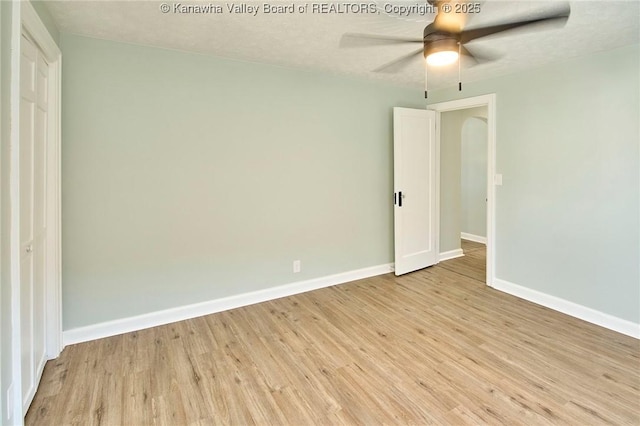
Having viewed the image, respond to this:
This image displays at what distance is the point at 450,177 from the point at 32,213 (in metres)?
4.68

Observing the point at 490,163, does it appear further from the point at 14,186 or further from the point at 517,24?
the point at 14,186

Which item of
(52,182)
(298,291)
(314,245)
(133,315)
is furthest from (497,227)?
(52,182)

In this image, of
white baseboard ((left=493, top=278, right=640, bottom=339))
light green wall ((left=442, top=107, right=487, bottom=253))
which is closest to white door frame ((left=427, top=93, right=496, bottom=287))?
white baseboard ((left=493, top=278, right=640, bottom=339))

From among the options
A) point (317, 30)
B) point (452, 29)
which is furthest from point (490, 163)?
point (317, 30)

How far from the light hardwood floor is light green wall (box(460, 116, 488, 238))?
3.14 m

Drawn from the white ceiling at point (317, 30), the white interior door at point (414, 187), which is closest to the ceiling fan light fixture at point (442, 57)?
the white ceiling at point (317, 30)

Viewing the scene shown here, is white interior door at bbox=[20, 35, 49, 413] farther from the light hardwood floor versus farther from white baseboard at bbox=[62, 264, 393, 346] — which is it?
white baseboard at bbox=[62, 264, 393, 346]

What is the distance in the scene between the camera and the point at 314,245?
3.71 metres

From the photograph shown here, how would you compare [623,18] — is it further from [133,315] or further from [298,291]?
[133,315]

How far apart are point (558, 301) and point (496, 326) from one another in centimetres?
86

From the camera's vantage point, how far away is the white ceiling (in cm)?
209

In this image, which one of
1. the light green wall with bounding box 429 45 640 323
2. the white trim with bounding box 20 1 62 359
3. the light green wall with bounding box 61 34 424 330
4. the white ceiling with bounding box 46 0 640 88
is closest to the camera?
the white ceiling with bounding box 46 0 640 88

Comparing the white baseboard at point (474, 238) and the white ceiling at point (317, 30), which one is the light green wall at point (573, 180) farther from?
the white baseboard at point (474, 238)

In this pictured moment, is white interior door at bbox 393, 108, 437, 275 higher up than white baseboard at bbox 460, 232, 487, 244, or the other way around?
white interior door at bbox 393, 108, 437, 275
